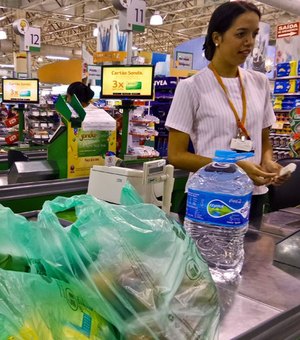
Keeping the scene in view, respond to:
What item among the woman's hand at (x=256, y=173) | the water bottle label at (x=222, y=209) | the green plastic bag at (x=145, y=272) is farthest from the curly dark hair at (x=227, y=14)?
the green plastic bag at (x=145, y=272)

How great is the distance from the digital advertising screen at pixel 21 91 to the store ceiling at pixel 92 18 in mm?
8502

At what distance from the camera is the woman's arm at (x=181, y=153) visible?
1806 mm

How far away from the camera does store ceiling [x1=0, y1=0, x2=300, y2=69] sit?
15930mm

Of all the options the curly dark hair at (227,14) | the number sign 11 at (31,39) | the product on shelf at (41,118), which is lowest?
the product on shelf at (41,118)

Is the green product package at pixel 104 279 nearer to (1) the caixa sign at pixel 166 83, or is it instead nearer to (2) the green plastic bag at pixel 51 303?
(2) the green plastic bag at pixel 51 303

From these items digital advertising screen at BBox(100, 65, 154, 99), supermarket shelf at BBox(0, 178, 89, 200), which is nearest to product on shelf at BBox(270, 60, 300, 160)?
digital advertising screen at BBox(100, 65, 154, 99)

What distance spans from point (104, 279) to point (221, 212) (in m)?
0.58

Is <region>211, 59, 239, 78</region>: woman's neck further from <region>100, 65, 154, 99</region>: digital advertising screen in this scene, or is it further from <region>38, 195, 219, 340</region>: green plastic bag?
<region>100, 65, 154, 99</region>: digital advertising screen

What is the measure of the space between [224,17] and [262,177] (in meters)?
0.70

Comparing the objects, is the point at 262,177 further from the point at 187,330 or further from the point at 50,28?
the point at 50,28

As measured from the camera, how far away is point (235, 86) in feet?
6.17

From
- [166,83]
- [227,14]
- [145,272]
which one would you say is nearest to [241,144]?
[227,14]

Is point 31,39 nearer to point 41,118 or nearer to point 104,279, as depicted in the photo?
point 41,118

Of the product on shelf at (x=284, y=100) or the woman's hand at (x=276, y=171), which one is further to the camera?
the product on shelf at (x=284, y=100)
